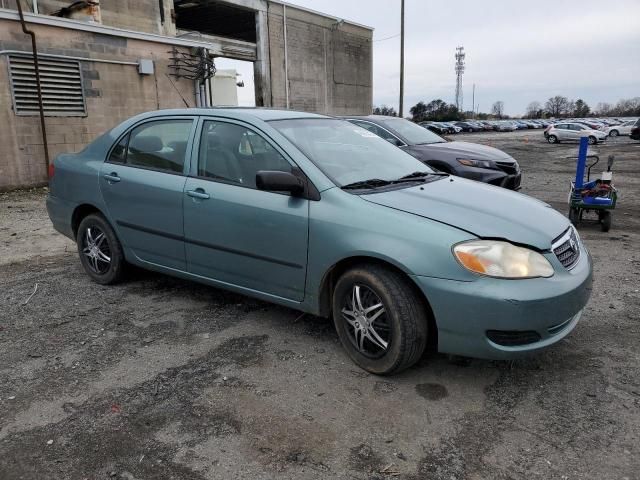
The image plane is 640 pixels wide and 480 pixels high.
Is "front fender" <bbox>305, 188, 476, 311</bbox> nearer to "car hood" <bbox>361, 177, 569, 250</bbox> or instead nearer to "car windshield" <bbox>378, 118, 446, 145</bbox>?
"car hood" <bbox>361, 177, 569, 250</bbox>

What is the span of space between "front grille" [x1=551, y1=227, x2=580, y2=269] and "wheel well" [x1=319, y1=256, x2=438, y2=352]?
0.83 meters

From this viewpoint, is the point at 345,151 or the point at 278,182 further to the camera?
the point at 345,151

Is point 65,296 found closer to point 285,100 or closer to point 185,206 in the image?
point 185,206

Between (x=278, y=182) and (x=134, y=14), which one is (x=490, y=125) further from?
(x=278, y=182)

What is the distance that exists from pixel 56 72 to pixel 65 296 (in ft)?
29.2

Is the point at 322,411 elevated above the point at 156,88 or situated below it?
below

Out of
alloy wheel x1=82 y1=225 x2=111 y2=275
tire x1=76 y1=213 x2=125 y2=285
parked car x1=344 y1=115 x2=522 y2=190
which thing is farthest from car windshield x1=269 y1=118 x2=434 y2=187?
parked car x1=344 y1=115 x2=522 y2=190

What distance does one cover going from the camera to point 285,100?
26.5m

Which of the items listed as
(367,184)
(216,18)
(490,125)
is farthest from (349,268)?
(490,125)

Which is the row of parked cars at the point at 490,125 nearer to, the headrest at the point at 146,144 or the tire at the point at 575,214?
the tire at the point at 575,214

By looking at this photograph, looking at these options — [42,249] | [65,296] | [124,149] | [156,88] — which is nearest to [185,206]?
[124,149]

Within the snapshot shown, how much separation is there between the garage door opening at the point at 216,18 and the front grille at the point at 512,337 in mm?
23629

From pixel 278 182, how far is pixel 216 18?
28031 mm

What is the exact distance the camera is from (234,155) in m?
3.75
